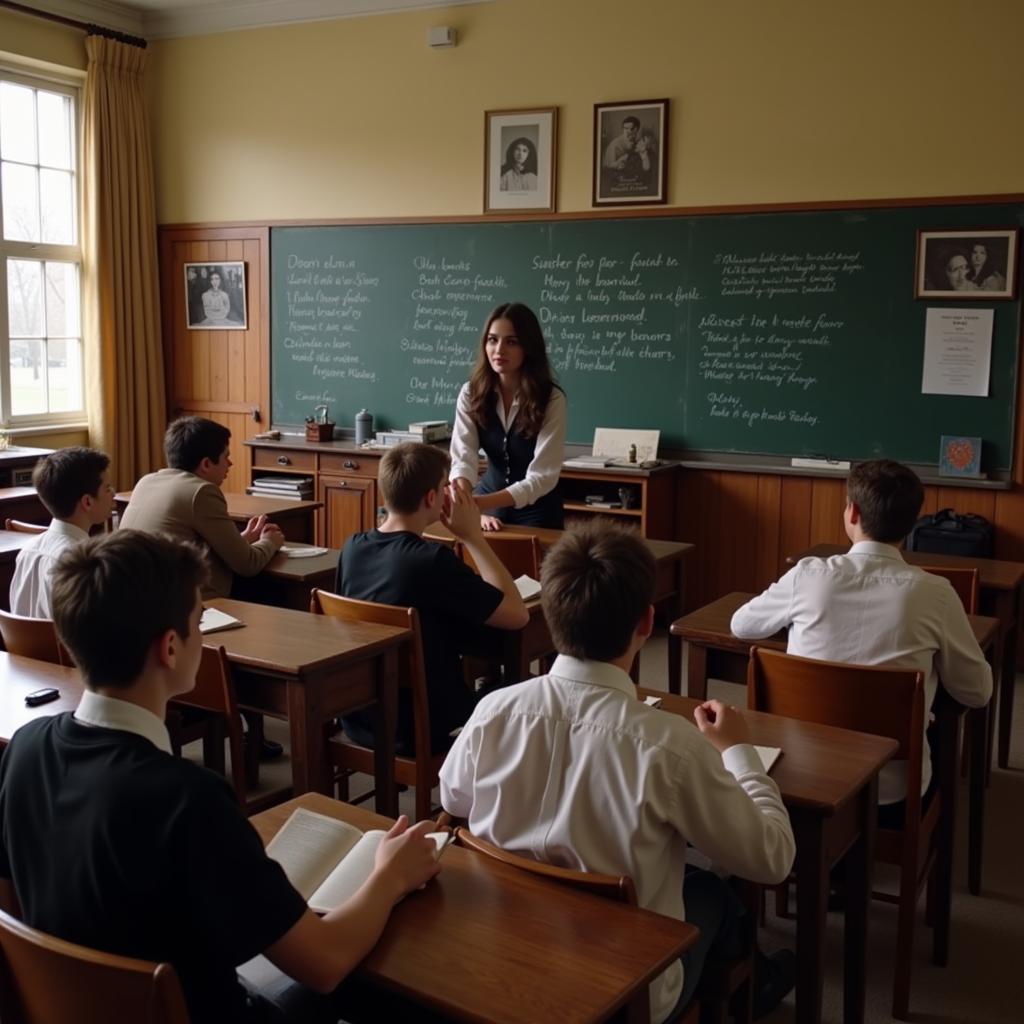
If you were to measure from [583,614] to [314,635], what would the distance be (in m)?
1.38

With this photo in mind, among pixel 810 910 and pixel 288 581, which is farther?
pixel 288 581

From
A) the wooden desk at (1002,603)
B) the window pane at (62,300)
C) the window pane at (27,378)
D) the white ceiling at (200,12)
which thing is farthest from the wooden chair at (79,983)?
the window pane at (62,300)

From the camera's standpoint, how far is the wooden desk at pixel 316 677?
2.76 metres

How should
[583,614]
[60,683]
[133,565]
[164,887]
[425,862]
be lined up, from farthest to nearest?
1. [60,683]
2. [583,614]
3. [425,862]
4. [133,565]
5. [164,887]

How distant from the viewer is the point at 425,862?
1.60m

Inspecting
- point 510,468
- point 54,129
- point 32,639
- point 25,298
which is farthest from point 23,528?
point 54,129

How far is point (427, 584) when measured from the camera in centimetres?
303

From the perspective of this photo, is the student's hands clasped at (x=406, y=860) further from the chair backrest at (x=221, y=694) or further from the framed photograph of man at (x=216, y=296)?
the framed photograph of man at (x=216, y=296)

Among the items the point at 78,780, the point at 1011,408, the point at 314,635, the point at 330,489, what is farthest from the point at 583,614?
the point at 330,489

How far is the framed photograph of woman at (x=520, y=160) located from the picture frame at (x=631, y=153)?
27cm

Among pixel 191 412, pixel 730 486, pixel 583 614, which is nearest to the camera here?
pixel 583 614

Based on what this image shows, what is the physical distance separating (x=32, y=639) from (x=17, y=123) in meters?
4.99

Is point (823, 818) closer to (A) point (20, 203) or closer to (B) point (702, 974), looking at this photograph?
(B) point (702, 974)

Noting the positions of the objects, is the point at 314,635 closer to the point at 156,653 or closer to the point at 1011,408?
the point at 156,653
